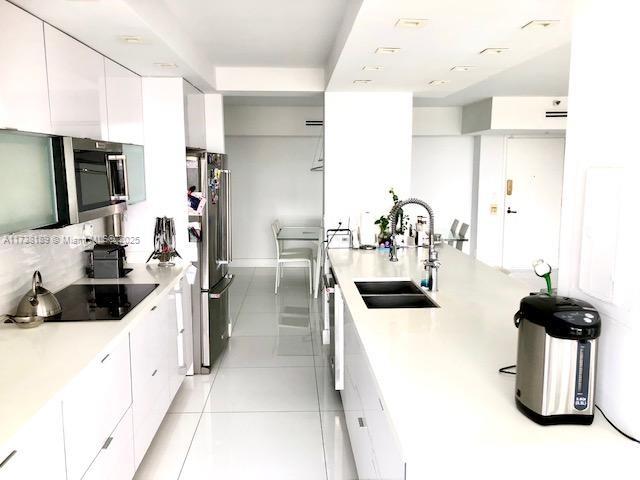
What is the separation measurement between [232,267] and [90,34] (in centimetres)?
585

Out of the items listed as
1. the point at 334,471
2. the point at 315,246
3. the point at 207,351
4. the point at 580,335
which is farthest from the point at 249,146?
the point at 580,335

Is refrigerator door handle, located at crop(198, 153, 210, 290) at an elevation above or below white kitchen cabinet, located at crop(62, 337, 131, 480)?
above

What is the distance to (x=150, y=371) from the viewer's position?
2.90m

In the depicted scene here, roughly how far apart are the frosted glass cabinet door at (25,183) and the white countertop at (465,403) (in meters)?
1.44

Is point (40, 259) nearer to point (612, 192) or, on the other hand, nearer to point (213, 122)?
point (213, 122)

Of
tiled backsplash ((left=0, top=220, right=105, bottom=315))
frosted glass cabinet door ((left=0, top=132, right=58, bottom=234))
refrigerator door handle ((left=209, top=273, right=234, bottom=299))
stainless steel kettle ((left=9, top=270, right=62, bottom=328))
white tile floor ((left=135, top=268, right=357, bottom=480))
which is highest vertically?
frosted glass cabinet door ((left=0, top=132, right=58, bottom=234))

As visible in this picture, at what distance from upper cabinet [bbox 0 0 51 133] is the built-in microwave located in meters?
0.19

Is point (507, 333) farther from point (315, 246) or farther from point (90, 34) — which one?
point (315, 246)

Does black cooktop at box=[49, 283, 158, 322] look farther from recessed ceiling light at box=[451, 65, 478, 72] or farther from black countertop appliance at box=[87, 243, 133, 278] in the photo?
recessed ceiling light at box=[451, 65, 478, 72]

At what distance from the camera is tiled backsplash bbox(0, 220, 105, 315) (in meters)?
2.49

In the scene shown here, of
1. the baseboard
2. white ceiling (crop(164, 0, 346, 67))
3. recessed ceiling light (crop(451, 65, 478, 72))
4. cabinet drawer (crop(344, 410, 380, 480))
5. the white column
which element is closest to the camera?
cabinet drawer (crop(344, 410, 380, 480))

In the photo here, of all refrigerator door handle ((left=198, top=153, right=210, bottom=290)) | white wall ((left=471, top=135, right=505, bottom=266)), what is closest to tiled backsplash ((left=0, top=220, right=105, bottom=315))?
refrigerator door handle ((left=198, top=153, right=210, bottom=290))

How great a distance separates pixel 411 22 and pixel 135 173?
81.3 inches

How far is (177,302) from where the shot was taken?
3.64 m
